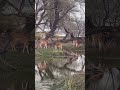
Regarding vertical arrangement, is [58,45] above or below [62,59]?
above

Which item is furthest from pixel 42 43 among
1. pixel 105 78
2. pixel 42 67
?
pixel 105 78

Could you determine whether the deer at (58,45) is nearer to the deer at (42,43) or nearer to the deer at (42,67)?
the deer at (42,43)

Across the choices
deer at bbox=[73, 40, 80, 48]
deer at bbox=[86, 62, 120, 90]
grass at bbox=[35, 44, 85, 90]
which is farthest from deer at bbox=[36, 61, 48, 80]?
deer at bbox=[86, 62, 120, 90]

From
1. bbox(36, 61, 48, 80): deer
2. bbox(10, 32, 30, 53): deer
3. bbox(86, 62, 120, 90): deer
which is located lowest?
bbox(86, 62, 120, 90): deer

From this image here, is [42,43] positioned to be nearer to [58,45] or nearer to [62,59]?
[58,45]

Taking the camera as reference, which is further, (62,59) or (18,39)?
(18,39)

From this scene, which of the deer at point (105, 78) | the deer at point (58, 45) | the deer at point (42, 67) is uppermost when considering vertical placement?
the deer at point (58, 45)

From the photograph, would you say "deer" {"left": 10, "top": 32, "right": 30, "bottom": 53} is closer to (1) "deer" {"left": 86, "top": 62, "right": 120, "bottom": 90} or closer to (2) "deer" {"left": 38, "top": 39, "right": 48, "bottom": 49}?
(2) "deer" {"left": 38, "top": 39, "right": 48, "bottom": 49}

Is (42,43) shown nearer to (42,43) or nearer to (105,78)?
(42,43)

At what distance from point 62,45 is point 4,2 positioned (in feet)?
2.73

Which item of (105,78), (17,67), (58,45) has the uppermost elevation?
(58,45)

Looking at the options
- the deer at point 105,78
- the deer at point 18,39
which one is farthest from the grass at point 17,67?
the deer at point 105,78

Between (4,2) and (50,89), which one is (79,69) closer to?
(50,89)

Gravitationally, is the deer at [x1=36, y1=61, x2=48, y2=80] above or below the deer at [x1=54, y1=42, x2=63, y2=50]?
below
